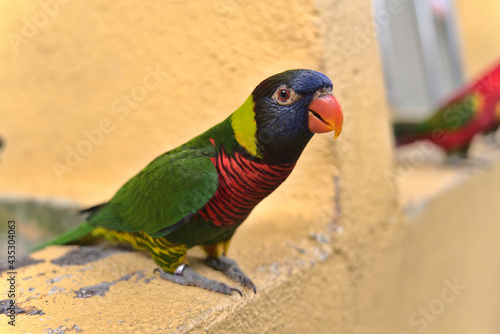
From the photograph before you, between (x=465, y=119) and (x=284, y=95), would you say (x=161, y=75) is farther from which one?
(x=465, y=119)

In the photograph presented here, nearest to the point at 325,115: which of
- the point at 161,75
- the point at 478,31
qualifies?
the point at 161,75

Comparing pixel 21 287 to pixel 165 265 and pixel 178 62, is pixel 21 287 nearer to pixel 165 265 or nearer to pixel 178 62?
pixel 165 265

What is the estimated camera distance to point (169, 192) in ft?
3.83

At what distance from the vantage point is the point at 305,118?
987 mm

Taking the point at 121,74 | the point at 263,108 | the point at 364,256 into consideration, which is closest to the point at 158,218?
the point at 263,108

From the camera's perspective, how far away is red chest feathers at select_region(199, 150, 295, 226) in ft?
3.53

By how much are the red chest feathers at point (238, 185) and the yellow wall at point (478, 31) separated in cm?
574

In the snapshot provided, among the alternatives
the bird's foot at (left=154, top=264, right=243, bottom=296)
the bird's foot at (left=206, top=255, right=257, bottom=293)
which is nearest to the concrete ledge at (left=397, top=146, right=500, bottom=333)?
the bird's foot at (left=206, top=255, right=257, bottom=293)

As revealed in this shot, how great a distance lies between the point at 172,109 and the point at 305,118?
968 mm

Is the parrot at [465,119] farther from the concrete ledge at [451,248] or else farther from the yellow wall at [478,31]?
the yellow wall at [478,31]

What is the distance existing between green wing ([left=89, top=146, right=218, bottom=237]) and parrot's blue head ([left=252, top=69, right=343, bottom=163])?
0.64ft

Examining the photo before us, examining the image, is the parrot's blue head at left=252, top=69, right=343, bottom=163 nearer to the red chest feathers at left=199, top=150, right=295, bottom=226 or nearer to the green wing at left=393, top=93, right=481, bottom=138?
the red chest feathers at left=199, top=150, right=295, bottom=226

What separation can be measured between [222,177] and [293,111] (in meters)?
0.28

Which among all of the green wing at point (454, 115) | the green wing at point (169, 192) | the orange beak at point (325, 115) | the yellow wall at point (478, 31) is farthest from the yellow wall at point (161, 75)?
the yellow wall at point (478, 31)
